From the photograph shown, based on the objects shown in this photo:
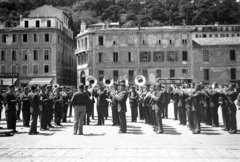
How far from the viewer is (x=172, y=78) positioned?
44719 mm

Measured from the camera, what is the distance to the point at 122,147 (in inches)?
329

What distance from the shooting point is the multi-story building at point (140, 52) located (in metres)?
46.9

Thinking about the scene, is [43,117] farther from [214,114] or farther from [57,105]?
[214,114]

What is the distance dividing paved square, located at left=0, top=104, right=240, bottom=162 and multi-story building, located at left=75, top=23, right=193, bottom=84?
36141 millimetres

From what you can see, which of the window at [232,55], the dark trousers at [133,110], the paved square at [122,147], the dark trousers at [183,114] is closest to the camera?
the paved square at [122,147]

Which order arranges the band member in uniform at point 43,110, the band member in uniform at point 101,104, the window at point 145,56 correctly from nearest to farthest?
the band member in uniform at point 43,110, the band member in uniform at point 101,104, the window at point 145,56

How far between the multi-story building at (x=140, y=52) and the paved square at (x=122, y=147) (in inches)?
1423

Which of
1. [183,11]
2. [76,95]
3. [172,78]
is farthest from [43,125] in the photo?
[183,11]

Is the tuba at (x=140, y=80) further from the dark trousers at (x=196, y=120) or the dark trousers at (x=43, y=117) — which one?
the dark trousers at (x=43, y=117)

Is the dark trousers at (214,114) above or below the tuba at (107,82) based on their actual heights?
below

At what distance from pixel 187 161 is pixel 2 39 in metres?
47.5

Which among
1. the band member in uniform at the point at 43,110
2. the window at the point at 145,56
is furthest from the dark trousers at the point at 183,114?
the window at the point at 145,56

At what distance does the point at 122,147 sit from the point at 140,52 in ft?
130

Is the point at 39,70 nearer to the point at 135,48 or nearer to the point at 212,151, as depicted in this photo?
the point at 135,48
